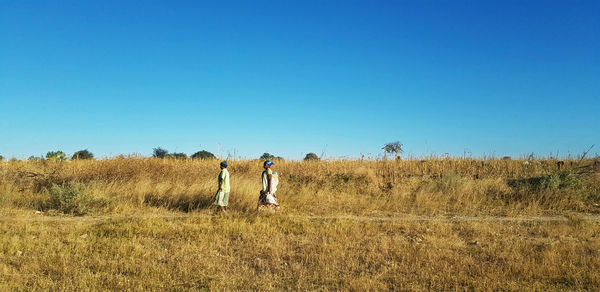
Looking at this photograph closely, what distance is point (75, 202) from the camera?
13008mm

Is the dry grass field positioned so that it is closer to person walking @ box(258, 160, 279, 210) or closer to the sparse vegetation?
person walking @ box(258, 160, 279, 210)

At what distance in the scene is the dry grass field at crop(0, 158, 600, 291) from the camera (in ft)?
20.7

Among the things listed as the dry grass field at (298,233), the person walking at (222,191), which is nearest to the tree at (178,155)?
the dry grass field at (298,233)

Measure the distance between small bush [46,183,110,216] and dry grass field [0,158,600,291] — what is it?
45 mm

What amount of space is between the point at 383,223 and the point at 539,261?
14.7 ft

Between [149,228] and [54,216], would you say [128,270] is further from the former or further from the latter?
[54,216]

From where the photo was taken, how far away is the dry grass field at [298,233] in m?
6.31

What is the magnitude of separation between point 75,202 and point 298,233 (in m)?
8.01

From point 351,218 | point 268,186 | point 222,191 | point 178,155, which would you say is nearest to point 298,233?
point 351,218

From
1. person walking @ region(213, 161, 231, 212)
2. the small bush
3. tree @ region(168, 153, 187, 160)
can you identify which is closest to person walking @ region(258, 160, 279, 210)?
person walking @ region(213, 161, 231, 212)

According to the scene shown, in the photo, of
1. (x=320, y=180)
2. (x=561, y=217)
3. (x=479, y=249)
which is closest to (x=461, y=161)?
(x=320, y=180)

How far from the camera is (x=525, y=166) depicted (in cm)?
2225

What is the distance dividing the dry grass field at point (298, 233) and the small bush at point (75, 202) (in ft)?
0.15

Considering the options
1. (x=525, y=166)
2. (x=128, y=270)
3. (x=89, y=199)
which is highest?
(x=525, y=166)
